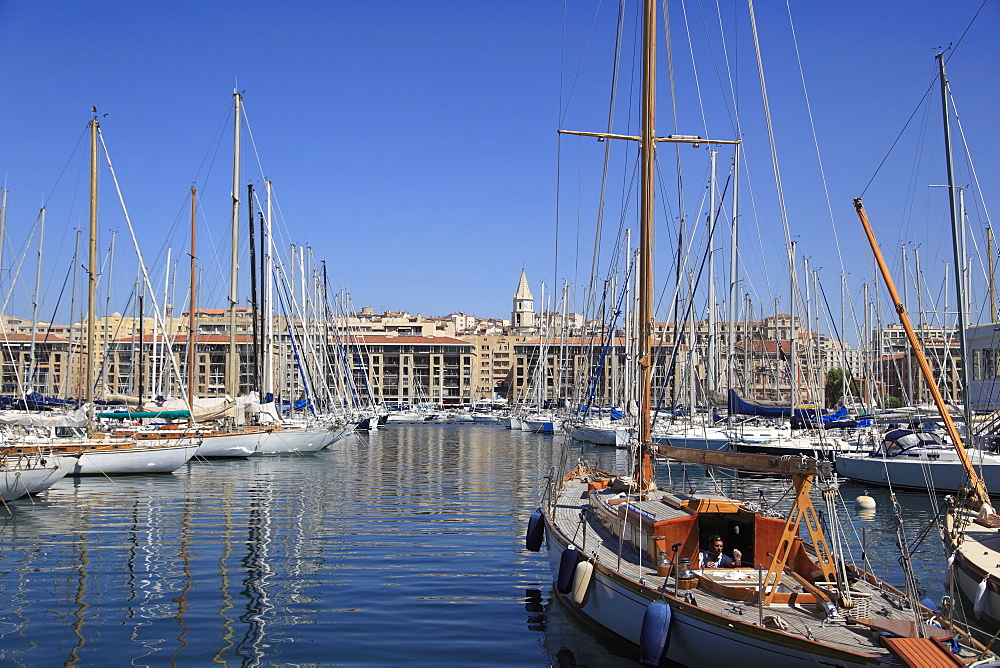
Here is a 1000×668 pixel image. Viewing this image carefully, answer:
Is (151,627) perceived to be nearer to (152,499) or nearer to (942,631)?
(942,631)

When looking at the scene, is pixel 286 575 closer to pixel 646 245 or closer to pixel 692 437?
A: pixel 646 245

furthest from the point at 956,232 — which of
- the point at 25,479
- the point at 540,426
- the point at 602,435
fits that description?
the point at 540,426

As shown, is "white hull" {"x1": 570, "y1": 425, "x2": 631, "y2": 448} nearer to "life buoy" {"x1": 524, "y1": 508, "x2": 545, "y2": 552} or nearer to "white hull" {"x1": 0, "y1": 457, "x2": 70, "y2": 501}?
"white hull" {"x1": 0, "y1": 457, "x2": 70, "y2": 501}

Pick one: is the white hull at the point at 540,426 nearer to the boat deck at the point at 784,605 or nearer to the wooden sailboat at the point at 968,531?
the wooden sailboat at the point at 968,531

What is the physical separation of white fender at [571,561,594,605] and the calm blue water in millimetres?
746

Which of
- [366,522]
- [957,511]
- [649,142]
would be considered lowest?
[366,522]

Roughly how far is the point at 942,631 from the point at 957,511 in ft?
30.3

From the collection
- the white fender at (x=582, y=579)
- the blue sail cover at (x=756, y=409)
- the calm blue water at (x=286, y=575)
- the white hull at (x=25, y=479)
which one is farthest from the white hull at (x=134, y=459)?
the blue sail cover at (x=756, y=409)

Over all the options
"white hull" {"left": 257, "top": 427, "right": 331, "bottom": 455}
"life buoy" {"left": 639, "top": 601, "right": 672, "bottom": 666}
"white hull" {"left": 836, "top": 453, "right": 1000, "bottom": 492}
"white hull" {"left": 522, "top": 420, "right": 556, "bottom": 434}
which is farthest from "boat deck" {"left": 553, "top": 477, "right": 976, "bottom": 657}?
"white hull" {"left": 522, "top": 420, "right": 556, "bottom": 434}

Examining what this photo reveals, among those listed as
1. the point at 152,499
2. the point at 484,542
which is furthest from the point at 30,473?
the point at 484,542

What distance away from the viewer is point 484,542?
76.2ft

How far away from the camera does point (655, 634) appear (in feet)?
37.9

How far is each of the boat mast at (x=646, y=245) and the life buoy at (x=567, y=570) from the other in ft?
11.3

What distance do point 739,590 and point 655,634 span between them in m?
1.38
